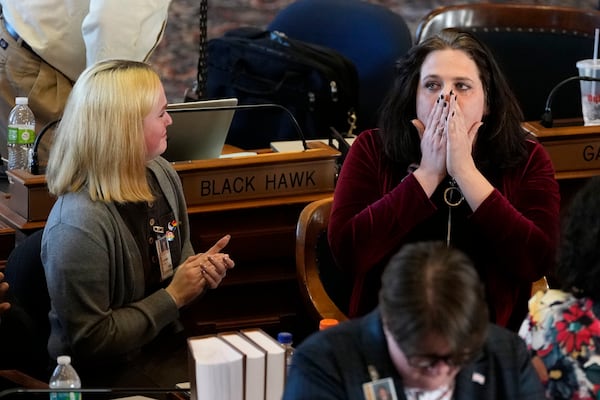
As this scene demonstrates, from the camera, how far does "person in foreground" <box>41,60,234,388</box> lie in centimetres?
242

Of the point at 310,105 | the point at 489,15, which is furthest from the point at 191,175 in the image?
the point at 489,15

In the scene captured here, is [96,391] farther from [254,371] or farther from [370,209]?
[370,209]

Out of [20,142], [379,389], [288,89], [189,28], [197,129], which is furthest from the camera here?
[189,28]

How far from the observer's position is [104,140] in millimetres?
2484

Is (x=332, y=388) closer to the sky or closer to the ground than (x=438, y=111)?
closer to the ground

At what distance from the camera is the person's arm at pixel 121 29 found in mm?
3531

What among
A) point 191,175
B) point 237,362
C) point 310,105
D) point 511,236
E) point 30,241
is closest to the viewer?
point 237,362

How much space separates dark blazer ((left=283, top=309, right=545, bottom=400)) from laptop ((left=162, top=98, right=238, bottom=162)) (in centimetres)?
148

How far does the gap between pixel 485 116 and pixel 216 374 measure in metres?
1.05

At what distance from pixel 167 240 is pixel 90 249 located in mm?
236

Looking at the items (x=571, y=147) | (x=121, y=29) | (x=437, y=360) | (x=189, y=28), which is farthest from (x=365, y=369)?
(x=189, y=28)

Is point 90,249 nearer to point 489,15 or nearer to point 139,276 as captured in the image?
point 139,276

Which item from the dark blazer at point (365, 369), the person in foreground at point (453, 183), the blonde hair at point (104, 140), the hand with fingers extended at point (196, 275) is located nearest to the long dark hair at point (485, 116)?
the person in foreground at point (453, 183)

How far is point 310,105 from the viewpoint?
4.21 m
